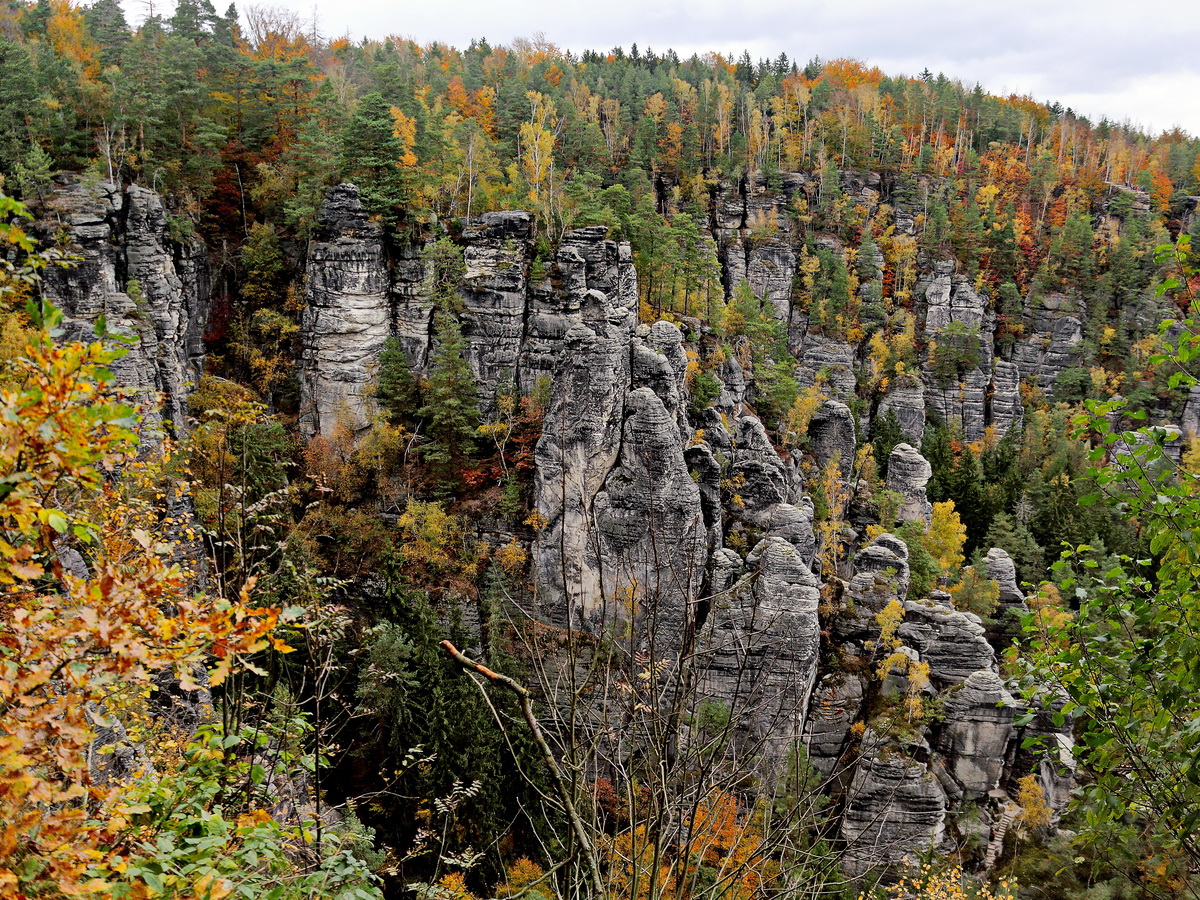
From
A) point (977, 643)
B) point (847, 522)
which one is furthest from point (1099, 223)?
point (977, 643)

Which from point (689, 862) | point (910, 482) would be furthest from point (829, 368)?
point (689, 862)

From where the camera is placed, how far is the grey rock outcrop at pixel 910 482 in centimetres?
4575

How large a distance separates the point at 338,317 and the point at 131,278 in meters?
8.95

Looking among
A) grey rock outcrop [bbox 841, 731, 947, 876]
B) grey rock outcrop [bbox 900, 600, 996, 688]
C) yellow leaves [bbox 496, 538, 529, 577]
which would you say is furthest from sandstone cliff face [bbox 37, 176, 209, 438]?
grey rock outcrop [bbox 900, 600, 996, 688]

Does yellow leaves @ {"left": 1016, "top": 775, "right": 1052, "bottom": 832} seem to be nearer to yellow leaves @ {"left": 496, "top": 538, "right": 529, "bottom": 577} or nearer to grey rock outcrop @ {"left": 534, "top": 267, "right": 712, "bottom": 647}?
grey rock outcrop @ {"left": 534, "top": 267, "right": 712, "bottom": 647}

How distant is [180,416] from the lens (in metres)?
33.4

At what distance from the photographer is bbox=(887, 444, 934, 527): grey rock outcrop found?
45750mm

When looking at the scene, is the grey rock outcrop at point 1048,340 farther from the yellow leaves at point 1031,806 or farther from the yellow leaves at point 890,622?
the yellow leaves at point 1031,806

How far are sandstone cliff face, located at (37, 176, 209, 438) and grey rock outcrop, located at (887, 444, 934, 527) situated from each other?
39.4m

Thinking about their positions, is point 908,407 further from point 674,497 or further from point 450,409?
point 450,409

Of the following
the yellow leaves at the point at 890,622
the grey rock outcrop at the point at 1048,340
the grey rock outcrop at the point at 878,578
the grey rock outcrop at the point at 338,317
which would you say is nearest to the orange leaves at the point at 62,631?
the yellow leaves at the point at 890,622

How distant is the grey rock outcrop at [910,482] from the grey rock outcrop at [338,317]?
105ft

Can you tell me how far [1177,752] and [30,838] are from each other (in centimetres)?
732

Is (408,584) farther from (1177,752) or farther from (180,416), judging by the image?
(1177,752)
